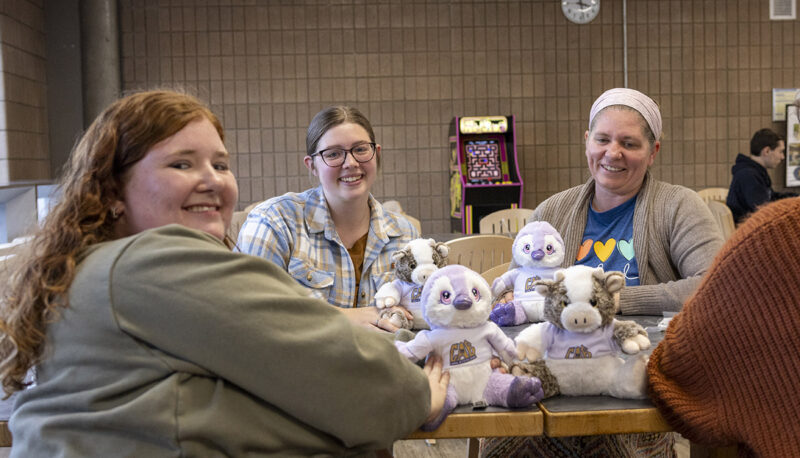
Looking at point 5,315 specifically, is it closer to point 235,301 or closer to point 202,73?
point 235,301

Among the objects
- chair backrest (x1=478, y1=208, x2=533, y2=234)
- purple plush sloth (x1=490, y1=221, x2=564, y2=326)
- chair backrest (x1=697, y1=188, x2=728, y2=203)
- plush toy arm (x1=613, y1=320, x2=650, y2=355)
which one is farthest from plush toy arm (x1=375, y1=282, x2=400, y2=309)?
chair backrest (x1=697, y1=188, x2=728, y2=203)

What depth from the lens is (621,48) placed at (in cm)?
728

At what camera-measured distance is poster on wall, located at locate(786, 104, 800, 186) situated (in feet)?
24.0

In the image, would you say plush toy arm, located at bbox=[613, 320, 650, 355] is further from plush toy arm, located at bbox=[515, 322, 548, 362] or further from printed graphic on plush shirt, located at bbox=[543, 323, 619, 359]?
plush toy arm, located at bbox=[515, 322, 548, 362]

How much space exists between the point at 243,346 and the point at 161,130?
1.31ft

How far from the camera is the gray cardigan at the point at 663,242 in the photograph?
192 cm

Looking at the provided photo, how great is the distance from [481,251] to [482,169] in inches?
154

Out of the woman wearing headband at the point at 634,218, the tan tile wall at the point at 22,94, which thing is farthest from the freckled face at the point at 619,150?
the tan tile wall at the point at 22,94

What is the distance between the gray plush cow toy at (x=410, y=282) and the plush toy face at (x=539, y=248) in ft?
0.68

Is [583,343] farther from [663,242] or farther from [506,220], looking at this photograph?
[506,220]

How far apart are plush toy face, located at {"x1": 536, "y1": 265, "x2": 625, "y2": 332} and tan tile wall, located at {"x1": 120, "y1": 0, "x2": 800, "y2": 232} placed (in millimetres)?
5884

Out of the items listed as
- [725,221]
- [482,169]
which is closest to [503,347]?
[725,221]

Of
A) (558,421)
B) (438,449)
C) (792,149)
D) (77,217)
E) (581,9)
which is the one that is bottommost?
(438,449)

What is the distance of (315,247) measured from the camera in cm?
218
